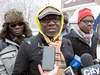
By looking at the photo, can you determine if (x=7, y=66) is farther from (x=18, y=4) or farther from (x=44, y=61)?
(x=18, y=4)

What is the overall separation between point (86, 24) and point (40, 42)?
1.60 metres

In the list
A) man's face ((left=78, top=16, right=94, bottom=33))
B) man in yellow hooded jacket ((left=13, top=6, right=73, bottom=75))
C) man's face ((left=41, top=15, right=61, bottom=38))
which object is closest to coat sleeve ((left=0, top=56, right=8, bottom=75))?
man in yellow hooded jacket ((left=13, top=6, right=73, bottom=75))

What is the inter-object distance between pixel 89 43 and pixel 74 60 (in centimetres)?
140

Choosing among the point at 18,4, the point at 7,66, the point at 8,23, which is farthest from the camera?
the point at 18,4

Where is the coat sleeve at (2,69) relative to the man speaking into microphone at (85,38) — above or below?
below

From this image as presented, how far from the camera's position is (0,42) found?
187cm

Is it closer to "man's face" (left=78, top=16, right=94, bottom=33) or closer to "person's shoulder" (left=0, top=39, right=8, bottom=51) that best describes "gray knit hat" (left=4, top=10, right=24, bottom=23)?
"person's shoulder" (left=0, top=39, right=8, bottom=51)

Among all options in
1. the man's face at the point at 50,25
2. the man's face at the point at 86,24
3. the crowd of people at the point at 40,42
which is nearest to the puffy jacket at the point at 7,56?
the crowd of people at the point at 40,42

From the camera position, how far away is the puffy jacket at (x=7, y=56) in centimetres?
167

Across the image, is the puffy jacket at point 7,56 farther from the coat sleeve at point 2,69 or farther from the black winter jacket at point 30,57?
the black winter jacket at point 30,57

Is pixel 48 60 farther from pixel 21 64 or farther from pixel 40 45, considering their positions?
pixel 21 64

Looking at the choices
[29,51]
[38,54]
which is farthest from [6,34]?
[38,54]

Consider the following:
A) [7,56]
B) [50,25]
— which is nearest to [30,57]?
[50,25]

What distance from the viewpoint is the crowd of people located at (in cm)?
131
